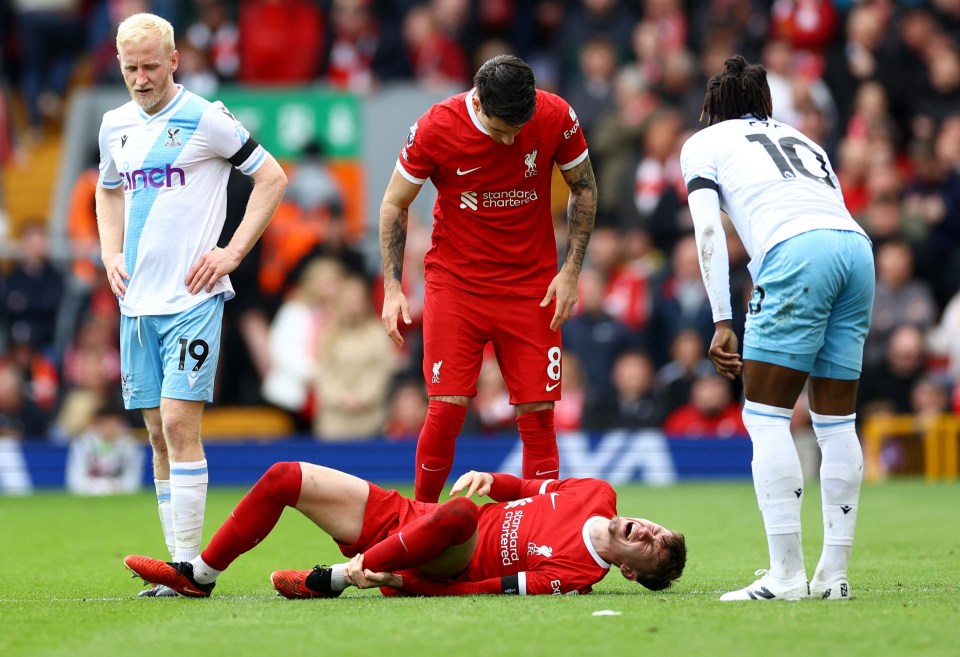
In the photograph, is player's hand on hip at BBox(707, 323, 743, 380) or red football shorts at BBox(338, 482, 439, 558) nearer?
player's hand on hip at BBox(707, 323, 743, 380)

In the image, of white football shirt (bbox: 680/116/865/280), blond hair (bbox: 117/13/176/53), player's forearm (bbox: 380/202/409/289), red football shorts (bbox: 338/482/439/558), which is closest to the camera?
white football shirt (bbox: 680/116/865/280)

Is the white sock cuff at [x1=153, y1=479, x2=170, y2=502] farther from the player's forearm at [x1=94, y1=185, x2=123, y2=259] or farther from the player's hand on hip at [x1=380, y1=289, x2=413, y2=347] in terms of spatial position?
the player's hand on hip at [x1=380, y1=289, x2=413, y2=347]

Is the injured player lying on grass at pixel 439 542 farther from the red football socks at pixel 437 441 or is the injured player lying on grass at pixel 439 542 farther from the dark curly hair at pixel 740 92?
the dark curly hair at pixel 740 92

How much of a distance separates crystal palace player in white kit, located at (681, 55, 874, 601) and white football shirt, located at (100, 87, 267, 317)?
2373 mm

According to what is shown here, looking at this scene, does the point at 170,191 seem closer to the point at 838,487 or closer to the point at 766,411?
the point at 766,411

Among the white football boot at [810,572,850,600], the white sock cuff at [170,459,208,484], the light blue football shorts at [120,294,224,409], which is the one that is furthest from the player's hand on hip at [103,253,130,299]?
the white football boot at [810,572,850,600]

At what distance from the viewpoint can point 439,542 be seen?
6.85 meters

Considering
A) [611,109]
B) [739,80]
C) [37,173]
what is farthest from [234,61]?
[739,80]

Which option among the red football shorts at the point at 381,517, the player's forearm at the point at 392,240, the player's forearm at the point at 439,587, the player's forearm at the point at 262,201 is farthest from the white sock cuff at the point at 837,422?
the player's forearm at the point at 262,201

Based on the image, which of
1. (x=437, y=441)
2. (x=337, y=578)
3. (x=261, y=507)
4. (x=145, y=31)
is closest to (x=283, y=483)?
(x=261, y=507)

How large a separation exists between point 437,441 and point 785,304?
2.28 m

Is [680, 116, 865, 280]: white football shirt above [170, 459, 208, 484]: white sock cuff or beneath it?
above

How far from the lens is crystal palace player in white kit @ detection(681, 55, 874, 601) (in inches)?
263

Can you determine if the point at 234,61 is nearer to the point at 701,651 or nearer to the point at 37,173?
the point at 37,173
